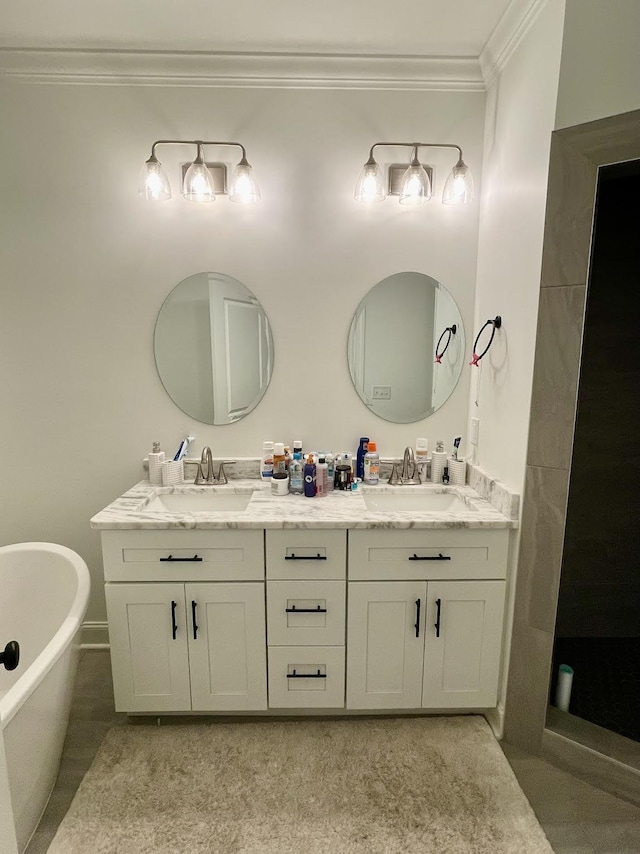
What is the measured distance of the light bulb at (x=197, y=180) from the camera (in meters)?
1.97

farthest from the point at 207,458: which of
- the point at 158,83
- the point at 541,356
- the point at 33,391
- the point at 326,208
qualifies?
the point at 158,83

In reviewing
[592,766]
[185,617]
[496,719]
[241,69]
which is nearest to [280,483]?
[185,617]

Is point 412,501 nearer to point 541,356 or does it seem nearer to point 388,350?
point 388,350

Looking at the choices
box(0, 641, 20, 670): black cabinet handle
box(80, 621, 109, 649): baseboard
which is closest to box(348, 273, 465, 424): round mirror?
box(0, 641, 20, 670): black cabinet handle

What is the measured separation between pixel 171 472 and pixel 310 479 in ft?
2.14

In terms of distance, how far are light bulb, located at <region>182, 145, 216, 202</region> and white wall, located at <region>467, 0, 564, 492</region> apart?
1.20 meters

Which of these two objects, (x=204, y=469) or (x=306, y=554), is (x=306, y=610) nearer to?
(x=306, y=554)

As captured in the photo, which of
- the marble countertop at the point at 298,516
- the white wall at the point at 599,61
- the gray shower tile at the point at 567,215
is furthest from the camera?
the marble countertop at the point at 298,516

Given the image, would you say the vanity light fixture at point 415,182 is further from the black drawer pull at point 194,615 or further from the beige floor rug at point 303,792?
the beige floor rug at point 303,792

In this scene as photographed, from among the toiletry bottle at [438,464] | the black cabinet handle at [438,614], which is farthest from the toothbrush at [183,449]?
the black cabinet handle at [438,614]

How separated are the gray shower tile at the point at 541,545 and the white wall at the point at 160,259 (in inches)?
26.7

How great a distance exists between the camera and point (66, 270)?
2131 mm

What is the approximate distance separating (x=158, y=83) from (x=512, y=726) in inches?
117

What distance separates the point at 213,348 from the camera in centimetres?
221
